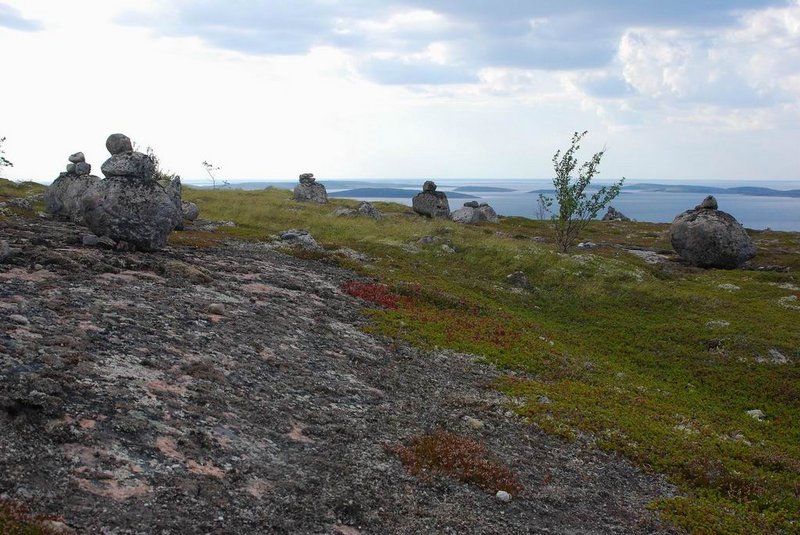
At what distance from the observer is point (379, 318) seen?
29.0m

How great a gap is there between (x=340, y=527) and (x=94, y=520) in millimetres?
4326

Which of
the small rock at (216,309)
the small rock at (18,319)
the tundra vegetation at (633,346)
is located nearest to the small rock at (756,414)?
the tundra vegetation at (633,346)

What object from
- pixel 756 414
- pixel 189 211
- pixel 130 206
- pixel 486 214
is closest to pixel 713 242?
pixel 756 414

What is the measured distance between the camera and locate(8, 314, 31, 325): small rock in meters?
16.0

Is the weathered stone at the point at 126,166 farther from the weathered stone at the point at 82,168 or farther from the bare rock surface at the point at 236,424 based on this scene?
the weathered stone at the point at 82,168

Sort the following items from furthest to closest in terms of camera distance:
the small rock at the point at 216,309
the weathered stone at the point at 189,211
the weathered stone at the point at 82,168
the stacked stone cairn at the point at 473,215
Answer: the stacked stone cairn at the point at 473,215, the weathered stone at the point at 189,211, the weathered stone at the point at 82,168, the small rock at the point at 216,309

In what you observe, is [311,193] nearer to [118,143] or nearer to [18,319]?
[118,143]

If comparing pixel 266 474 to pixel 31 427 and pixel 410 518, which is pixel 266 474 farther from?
pixel 31 427

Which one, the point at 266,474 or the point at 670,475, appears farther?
the point at 670,475

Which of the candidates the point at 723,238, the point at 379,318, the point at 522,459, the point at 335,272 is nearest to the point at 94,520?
the point at 522,459

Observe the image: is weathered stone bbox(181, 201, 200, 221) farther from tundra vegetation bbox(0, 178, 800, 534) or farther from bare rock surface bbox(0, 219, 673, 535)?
bare rock surface bbox(0, 219, 673, 535)

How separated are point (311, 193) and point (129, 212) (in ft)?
250

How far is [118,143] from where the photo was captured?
109 ft

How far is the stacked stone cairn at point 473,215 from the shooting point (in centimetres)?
9294
